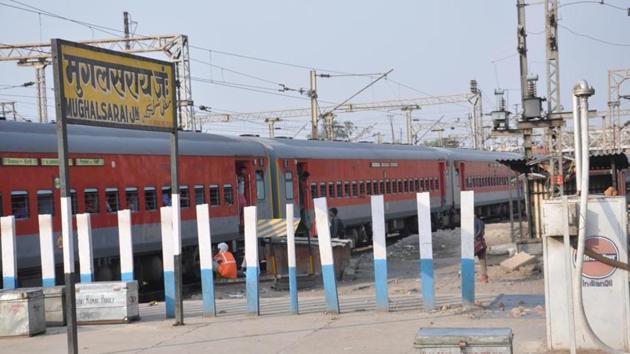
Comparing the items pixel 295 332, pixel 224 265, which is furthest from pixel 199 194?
pixel 295 332

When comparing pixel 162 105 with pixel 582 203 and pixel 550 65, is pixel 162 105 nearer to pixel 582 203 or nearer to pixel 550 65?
pixel 582 203

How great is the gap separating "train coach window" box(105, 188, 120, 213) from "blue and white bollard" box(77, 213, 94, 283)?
173 inches

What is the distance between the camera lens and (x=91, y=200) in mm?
18344

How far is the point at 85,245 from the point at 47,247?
0.62 m

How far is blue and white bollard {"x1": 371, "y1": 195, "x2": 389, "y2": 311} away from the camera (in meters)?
13.0

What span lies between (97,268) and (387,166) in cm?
1808

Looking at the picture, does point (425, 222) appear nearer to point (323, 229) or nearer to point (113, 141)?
point (323, 229)

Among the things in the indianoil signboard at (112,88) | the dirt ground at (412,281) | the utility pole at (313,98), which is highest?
the utility pole at (313,98)

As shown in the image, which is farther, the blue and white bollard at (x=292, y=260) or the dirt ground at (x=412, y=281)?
the dirt ground at (x=412, y=281)

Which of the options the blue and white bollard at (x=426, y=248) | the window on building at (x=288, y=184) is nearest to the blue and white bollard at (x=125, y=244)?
the blue and white bollard at (x=426, y=248)

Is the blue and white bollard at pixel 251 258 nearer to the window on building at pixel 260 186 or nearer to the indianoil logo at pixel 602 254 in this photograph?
the indianoil logo at pixel 602 254

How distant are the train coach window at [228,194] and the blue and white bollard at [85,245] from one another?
8.69 m

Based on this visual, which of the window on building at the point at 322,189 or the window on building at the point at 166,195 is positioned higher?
the window on building at the point at 166,195

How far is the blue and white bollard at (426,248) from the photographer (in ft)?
41.9
